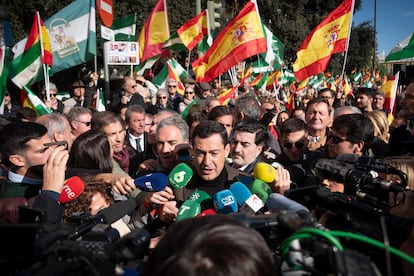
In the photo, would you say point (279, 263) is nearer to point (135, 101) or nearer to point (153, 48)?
point (135, 101)

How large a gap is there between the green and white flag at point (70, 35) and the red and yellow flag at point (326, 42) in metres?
3.98

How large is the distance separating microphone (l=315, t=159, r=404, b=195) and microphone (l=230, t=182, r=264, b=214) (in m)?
0.62

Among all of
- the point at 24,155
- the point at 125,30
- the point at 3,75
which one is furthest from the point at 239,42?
the point at 24,155

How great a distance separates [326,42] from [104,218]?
6.34 m

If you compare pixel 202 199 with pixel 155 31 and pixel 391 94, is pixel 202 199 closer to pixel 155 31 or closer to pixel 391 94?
pixel 391 94

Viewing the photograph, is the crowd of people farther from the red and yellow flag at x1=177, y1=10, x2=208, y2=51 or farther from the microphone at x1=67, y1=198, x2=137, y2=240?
the red and yellow flag at x1=177, y1=10, x2=208, y2=51

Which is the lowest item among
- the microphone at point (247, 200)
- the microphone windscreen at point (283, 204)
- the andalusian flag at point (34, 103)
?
the microphone at point (247, 200)

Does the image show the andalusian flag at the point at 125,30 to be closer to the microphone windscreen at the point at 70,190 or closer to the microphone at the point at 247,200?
the microphone windscreen at the point at 70,190

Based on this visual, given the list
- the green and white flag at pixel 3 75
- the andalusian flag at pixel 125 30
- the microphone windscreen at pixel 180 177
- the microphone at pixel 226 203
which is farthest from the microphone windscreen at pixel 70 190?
the andalusian flag at pixel 125 30

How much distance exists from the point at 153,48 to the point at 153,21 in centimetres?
61

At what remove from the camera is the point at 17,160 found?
2.50m

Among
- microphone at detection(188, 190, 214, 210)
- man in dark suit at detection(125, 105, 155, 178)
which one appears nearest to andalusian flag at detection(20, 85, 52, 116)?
man in dark suit at detection(125, 105, 155, 178)

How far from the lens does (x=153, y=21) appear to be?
830 centimetres

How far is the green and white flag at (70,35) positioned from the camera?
6.54m
